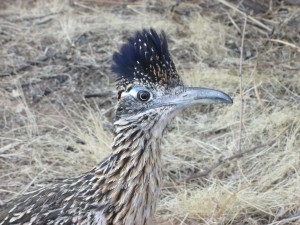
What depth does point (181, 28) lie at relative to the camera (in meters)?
7.70

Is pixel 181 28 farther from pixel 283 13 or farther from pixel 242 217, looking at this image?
pixel 242 217

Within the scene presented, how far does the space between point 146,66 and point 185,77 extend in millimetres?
3252

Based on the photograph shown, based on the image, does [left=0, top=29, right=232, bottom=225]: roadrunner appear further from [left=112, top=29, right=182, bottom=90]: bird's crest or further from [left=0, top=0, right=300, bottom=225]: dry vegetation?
[left=0, top=0, right=300, bottom=225]: dry vegetation

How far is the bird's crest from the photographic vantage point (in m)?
3.18

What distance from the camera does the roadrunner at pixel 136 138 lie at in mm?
3154

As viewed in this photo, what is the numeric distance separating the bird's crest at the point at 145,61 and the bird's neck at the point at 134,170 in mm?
204

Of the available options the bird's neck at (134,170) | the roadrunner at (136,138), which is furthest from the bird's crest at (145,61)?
the bird's neck at (134,170)

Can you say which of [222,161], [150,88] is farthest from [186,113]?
[150,88]

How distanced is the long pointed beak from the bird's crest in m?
0.10

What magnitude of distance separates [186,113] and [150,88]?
2740 millimetres

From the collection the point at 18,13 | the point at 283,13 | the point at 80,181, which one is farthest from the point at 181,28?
the point at 80,181

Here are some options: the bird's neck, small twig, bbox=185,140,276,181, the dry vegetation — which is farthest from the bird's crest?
small twig, bbox=185,140,276,181

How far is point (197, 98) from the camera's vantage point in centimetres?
317

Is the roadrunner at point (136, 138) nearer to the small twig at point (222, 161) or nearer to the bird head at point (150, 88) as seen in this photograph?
the bird head at point (150, 88)
